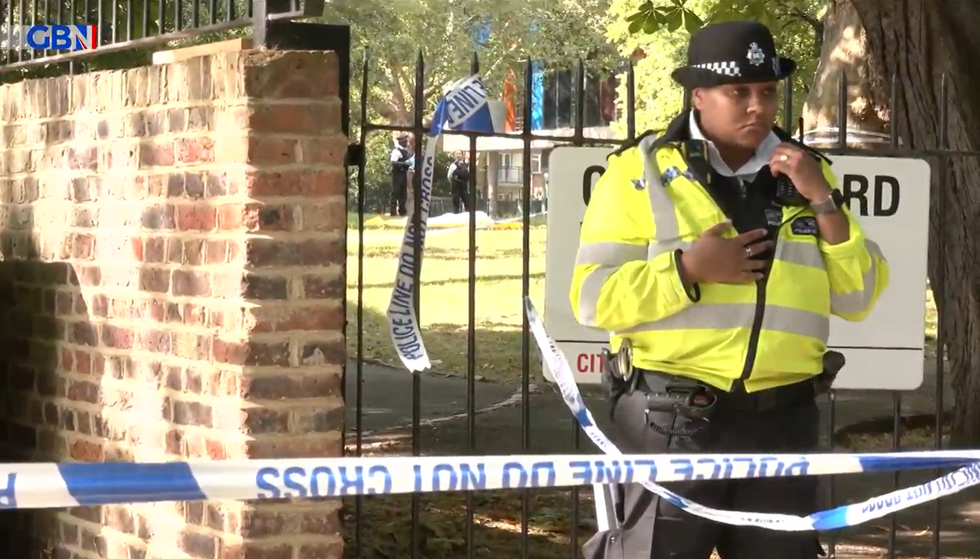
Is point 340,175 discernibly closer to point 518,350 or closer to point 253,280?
point 253,280

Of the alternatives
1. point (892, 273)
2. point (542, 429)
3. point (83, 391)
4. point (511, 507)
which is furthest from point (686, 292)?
point (542, 429)

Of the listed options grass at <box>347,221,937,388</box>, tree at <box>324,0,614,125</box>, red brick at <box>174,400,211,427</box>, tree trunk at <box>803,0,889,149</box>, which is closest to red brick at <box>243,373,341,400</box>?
red brick at <box>174,400,211,427</box>

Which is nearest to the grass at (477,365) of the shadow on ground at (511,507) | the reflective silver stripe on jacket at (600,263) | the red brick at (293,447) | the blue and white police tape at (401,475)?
the shadow on ground at (511,507)

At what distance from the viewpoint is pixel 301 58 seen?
369cm

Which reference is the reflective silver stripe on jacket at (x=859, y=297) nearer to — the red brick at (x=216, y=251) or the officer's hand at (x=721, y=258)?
the officer's hand at (x=721, y=258)

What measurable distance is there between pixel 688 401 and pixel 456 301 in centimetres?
1475

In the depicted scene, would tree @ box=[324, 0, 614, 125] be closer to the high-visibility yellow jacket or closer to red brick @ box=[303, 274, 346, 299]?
red brick @ box=[303, 274, 346, 299]

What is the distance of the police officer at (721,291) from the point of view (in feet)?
10.6

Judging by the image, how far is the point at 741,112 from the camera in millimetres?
3332

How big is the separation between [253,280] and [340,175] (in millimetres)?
390

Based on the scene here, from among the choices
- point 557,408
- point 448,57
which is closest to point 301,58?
point 557,408

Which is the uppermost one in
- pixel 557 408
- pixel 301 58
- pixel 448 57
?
pixel 448 57

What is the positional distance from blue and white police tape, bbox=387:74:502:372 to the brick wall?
275 millimetres

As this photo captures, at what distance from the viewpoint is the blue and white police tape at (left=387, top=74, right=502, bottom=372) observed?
403cm
